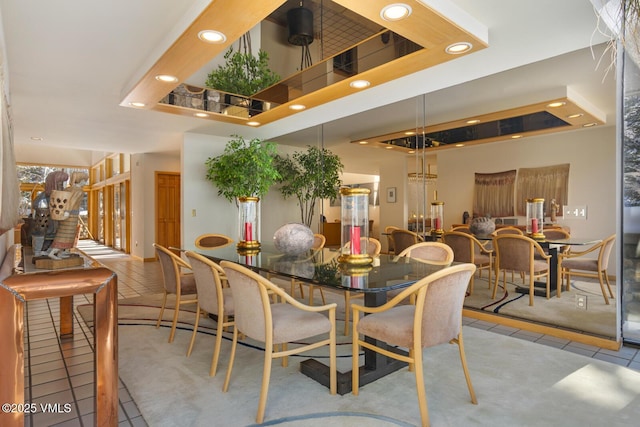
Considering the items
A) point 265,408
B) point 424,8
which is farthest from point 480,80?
point 265,408

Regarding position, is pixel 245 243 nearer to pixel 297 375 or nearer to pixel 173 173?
pixel 297 375

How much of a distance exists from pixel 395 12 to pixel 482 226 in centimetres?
236

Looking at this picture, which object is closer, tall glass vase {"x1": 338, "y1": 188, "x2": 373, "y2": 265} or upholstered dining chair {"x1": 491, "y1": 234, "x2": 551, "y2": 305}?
tall glass vase {"x1": 338, "y1": 188, "x2": 373, "y2": 265}

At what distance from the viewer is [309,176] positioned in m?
5.72

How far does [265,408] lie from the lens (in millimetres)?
1943

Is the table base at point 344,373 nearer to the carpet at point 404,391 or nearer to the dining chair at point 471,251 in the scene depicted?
the carpet at point 404,391

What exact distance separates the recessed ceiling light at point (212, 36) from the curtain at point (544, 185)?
2.77m

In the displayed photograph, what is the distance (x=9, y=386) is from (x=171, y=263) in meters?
2.19

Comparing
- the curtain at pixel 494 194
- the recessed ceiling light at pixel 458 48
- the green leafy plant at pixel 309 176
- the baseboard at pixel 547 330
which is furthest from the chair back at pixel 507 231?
the green leafy plant at pixel 309 176

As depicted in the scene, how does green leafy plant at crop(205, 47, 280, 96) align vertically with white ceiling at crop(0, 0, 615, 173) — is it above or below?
above

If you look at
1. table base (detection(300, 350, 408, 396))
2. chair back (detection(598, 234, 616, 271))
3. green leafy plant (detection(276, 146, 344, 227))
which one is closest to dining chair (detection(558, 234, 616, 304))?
chair back (detection(598, 234, 616, 271))

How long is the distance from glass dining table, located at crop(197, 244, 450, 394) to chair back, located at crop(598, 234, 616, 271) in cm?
151

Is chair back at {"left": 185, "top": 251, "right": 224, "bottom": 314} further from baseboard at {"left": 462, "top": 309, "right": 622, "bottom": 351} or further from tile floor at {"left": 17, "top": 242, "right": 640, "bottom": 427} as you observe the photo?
baseboard at {"left": 462, "top": 309, "right": 622, "bottom": 351}

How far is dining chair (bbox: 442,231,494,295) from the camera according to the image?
3674mm
